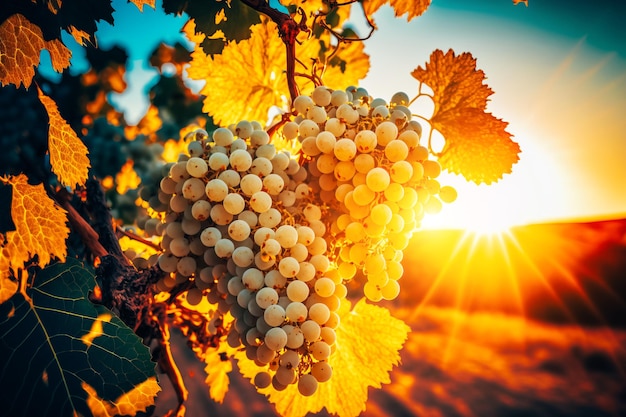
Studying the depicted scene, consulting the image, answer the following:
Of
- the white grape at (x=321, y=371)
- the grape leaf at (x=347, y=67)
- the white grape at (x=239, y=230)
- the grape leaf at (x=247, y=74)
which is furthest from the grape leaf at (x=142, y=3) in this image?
the white grape at (x=321, y=371)

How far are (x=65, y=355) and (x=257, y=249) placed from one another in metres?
0.31

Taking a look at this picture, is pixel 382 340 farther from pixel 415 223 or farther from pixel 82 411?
pixel 82 411

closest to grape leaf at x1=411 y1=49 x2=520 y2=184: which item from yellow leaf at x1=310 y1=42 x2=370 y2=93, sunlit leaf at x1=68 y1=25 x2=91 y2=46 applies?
yellow leaf at x1=310 y1=42 x2=370 y2=93

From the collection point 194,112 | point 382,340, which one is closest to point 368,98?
point 382,340

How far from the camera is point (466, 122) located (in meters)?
0.74

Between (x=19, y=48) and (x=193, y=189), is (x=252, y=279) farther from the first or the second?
(x=19, y=48)

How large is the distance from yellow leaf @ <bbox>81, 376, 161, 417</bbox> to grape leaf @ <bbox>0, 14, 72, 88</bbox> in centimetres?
40

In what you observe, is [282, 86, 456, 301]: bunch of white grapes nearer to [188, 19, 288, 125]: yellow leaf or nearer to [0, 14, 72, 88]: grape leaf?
[188, 19, 288, 125]: yellow leaf

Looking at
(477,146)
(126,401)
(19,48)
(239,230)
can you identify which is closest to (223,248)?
(239,230)

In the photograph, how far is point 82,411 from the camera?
0.43 metres

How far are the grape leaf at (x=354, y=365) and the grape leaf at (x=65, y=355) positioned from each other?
1.07 ft

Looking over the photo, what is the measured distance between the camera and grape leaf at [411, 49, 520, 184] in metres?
0.72

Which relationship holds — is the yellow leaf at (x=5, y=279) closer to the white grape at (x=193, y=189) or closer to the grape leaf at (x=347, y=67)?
the white grape at (x=193, y=189)

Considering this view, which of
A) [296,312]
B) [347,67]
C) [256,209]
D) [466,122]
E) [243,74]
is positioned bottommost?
[296,312]
